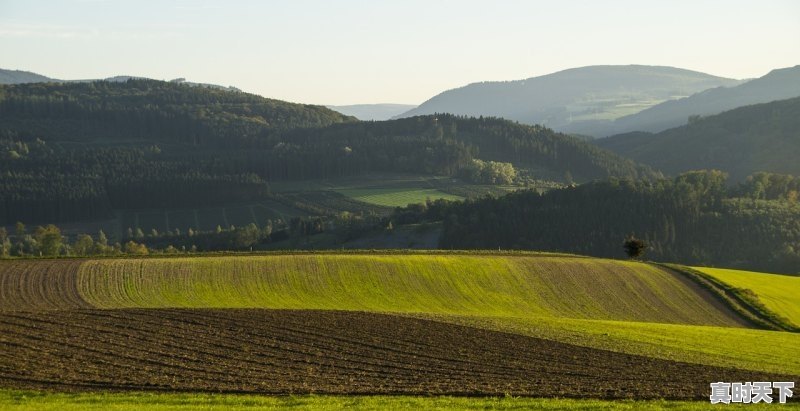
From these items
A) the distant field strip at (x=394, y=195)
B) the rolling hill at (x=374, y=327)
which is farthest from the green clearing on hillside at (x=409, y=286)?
the distant field strip at (x=394, y=195)

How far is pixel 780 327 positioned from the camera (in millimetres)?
59031

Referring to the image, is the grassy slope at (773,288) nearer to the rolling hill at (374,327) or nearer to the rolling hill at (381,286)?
the rolling hill at (374,327)

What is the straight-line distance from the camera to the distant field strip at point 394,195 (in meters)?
162

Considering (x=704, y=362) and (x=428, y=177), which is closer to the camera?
(x=704, y=362)

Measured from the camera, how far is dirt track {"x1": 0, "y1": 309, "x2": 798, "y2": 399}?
107ft

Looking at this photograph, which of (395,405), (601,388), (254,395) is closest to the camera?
(395,405)

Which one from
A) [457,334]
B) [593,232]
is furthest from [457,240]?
[457,334]

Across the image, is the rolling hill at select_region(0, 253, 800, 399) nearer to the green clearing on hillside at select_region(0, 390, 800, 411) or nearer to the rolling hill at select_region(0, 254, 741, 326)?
the rolling hill at select_region(0, 254, 741, 326)

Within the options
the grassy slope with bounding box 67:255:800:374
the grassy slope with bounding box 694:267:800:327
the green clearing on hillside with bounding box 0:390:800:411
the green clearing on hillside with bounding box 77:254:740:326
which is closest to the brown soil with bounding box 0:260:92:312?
the green clearing on hillside with bounding box 77:254:740:326

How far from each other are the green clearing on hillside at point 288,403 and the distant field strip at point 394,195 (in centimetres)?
12847

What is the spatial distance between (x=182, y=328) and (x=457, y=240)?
8342cm

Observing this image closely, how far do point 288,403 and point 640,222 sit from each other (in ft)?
343

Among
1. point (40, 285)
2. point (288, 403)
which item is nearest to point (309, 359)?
point (288, 403)

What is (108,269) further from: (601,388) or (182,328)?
(601,388)
